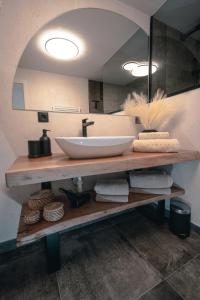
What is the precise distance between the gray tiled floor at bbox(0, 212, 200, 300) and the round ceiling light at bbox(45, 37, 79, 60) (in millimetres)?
1451

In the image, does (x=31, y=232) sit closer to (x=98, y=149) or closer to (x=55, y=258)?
(x=55, y=258)

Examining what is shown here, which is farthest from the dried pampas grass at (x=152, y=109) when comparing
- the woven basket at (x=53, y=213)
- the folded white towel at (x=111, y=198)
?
the woven basket at (x=53, y=213)

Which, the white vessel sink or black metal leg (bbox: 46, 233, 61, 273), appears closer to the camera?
the white vessel sink

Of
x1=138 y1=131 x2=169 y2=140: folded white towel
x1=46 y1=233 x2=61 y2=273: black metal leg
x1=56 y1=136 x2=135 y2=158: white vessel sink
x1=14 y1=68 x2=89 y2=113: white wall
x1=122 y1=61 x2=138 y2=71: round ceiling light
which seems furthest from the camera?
x1=122 y1=61 x2=138 y2=71: round ceiling light

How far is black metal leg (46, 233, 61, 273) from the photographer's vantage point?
0.85 m

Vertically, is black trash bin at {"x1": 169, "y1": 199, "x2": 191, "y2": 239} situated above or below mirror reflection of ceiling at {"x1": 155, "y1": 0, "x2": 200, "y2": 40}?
below

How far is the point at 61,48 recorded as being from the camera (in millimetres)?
1074

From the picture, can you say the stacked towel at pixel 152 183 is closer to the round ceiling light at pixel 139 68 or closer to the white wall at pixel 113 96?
the white wall at pixel 113 96

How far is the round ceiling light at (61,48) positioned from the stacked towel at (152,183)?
3.59 ft

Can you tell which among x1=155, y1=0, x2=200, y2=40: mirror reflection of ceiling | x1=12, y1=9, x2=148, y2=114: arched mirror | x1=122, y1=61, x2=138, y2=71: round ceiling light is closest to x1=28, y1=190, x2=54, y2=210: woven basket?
x1=12, y1=9, x2=148, y2=114: arched mirror

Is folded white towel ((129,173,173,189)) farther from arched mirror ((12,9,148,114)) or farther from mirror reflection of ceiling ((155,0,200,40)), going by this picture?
mirror reflection of ceiling ((155,0,200,40))

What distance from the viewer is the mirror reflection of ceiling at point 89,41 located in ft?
3.36

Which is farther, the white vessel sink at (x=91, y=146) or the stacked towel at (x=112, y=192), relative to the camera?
the stacked towel at (x=112, y=192)

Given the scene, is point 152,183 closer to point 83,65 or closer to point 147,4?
point 83,65
